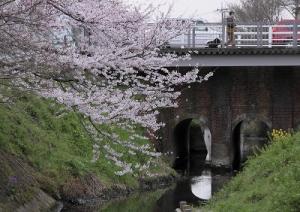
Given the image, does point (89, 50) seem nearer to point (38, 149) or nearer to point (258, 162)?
point (258, 162)

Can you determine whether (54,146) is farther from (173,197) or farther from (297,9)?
(297,9)

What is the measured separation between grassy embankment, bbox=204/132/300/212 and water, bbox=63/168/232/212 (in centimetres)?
504

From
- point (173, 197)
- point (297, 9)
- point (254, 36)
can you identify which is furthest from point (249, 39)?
point (297, 9)

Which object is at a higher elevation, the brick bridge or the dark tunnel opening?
the brick bridge

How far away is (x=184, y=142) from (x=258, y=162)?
811 inches

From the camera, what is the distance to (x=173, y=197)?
21.5 metres

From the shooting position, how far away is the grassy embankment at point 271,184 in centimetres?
897

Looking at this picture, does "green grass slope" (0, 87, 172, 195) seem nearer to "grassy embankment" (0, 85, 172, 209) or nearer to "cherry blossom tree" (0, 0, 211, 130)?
"grassy embankment" (0, 85, 172, 209)

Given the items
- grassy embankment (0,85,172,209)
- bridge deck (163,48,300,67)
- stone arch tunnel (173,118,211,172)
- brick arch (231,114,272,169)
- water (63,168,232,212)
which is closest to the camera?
grassy embankment (0,85,172,209)

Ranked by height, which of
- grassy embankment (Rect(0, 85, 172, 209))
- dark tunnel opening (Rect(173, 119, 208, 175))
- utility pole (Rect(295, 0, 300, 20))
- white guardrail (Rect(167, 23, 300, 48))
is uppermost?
utility pole (Rect(295, 0, 300, 20))

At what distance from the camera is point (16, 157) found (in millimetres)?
17078

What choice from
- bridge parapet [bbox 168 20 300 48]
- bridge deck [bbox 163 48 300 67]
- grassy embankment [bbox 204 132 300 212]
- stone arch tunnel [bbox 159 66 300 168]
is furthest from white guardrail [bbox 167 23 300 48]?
grassy embankment [bbox 204 132 300 212]

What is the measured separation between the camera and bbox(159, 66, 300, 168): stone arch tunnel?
2925 cm

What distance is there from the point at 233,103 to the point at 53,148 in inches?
479
